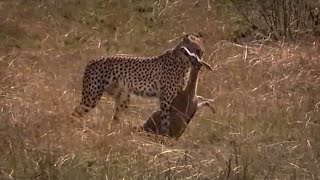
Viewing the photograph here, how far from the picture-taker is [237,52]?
9.50m

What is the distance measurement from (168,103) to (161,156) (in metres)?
1.24

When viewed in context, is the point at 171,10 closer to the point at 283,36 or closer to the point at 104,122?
the point at 283,36

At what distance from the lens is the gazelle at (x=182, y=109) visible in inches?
260

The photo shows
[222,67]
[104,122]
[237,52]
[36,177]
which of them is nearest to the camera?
[36,177]

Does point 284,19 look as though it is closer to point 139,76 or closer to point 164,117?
point 139,76

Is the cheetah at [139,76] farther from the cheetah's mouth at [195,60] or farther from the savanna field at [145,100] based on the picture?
the savanna field at [145,100]

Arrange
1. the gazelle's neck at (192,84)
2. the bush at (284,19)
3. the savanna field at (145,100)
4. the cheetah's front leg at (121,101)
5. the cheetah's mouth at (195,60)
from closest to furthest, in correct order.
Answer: the savanna field at (145,100), the gazelle's neck at (192,84), the cheetah's mouth at (195,60), the cheetah's front leg at (121,101), the bush at (284,19)

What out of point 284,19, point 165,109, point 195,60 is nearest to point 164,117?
point 165,109

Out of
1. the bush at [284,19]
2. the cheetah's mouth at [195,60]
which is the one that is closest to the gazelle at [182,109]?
the cheetah's mouth at [195,60]

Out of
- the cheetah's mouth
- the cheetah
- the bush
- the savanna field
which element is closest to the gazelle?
the cheetah's mouth

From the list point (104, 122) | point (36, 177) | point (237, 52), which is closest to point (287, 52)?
→ point (237, 52)

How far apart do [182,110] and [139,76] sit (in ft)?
2.45

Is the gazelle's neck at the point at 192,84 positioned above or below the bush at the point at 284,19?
below

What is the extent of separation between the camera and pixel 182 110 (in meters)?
6.74
